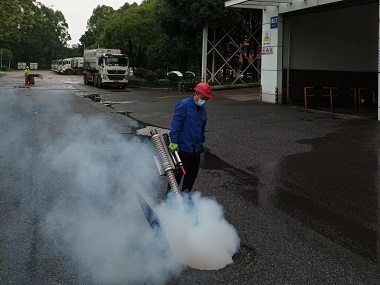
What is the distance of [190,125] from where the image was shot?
16.6 feet

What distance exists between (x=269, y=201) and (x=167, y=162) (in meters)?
2.28

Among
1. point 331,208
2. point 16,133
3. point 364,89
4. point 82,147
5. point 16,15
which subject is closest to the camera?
point 331,208

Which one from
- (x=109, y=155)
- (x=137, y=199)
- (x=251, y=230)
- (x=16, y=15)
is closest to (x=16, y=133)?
(x=109, y=155)

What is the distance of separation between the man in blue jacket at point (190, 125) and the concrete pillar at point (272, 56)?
1525 cm

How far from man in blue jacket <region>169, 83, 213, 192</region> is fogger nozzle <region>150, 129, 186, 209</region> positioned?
434 mm

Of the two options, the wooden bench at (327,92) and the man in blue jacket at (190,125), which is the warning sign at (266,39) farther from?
the man in blue jacket at (190,125)

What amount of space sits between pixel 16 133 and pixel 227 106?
414 inches

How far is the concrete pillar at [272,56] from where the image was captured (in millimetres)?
19531

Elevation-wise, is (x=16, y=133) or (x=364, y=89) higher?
(x=364, y=89)

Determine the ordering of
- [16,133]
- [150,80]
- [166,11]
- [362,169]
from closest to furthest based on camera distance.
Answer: [362,169] < [16,133] < [166,11] < [150,80]

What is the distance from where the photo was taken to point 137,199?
593 cm

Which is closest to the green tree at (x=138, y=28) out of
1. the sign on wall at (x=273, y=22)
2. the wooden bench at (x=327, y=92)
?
Answer: the sign on wall at (x=273, y=22)

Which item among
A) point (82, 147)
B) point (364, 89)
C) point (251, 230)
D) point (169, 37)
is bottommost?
point (251, 230)

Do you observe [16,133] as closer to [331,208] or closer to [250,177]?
[250,177]
